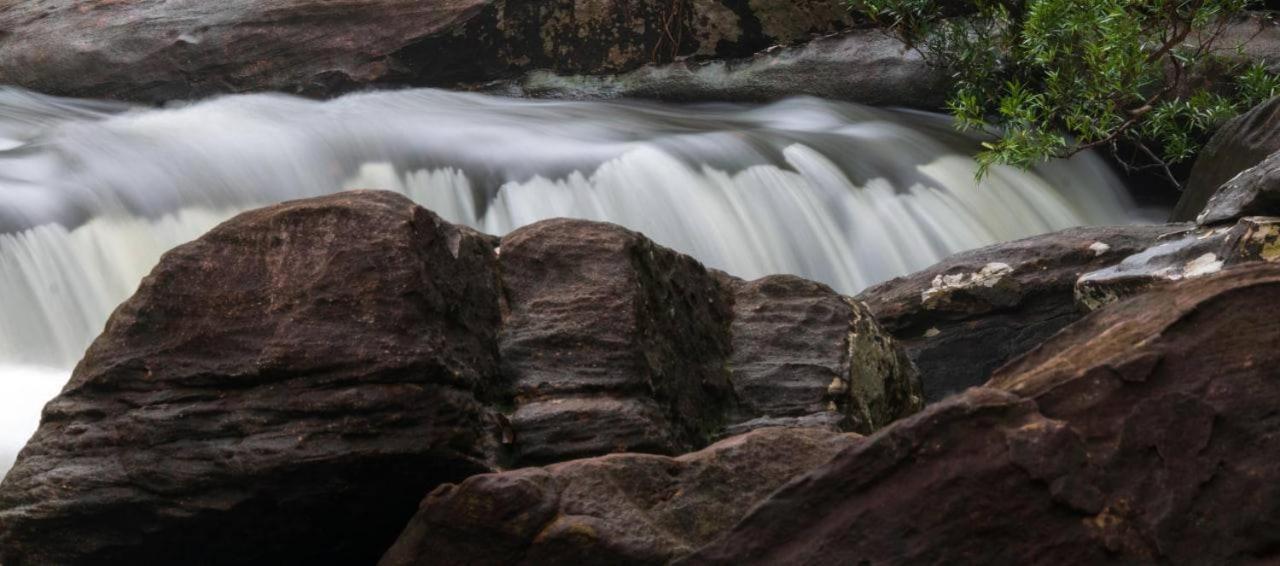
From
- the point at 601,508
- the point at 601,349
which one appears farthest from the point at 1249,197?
the point at 601,508

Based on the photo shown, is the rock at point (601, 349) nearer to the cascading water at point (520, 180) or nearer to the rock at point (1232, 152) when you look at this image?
the cascading water at point (520, 180)

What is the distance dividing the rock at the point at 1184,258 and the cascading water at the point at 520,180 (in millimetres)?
3415

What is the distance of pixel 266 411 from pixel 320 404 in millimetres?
127

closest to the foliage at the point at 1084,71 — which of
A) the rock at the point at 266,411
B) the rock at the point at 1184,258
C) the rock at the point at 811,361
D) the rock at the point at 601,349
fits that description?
the rock at the point at 1184,258

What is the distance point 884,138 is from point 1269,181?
5896 mm

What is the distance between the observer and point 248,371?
368cm

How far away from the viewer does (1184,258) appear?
5320 millimetres

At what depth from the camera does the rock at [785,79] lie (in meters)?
12.2

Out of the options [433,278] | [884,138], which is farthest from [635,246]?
[884,138]

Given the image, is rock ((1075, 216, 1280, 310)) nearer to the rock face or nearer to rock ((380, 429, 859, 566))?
rock ((380, 429, 859, 566))

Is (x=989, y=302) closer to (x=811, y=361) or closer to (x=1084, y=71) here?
(x=811, y=361)

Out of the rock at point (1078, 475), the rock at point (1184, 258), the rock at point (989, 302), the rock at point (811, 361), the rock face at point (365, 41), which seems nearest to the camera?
the rock at point (1078, 475)

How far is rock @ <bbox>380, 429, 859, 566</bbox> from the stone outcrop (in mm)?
11

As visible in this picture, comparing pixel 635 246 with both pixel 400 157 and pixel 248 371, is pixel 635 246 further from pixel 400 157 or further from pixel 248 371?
pixel 400 157
